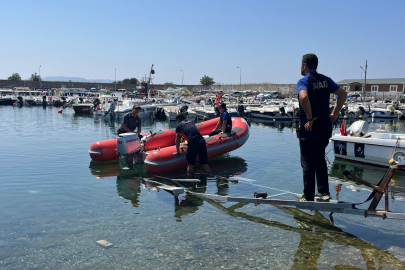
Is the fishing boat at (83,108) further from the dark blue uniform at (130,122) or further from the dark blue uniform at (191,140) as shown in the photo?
the dark blue uniform at (191,140)

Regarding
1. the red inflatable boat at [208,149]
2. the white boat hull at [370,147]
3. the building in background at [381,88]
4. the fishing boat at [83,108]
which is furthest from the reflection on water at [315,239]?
the building in background at [381,88]

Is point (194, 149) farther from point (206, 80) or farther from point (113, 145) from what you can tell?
point (206, 80)

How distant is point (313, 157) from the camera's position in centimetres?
516

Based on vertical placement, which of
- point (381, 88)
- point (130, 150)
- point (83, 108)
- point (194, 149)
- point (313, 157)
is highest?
point (381, 88)

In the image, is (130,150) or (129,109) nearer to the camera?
(130,150)

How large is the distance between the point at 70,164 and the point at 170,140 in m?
3.11

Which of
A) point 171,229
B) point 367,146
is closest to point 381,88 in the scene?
point 367,146

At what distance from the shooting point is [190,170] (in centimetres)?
873

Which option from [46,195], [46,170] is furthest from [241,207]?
[46,170]

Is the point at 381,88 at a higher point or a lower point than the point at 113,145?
higher

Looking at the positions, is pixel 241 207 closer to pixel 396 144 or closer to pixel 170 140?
pixel 170 140

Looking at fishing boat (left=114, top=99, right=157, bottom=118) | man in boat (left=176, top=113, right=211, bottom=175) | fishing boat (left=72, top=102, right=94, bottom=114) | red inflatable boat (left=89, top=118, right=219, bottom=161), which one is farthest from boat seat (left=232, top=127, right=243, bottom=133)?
fishing boat (left=72, top=102, right=94, bottom=114)

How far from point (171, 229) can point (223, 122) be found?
5.87 m

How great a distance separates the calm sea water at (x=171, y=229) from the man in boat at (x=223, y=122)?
7.20ft
